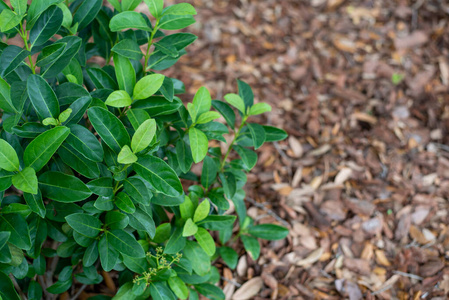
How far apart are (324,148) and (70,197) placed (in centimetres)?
212

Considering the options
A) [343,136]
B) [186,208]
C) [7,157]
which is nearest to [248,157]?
[186,208]

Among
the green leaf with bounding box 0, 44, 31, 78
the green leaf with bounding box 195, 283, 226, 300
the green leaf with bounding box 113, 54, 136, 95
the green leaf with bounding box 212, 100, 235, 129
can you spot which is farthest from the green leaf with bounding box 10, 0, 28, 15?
the green leaf with bounding box 195, 283, 226, 300

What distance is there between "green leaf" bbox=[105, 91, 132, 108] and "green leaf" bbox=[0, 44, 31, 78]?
316 mm

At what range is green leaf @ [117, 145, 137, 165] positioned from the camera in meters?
1.34

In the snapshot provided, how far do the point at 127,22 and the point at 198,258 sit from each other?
1025 mm

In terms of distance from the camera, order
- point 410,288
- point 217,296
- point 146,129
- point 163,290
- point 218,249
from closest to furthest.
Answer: point 146,129 → point 163,290 → point 217,296 → point 218,249 → point 410,288

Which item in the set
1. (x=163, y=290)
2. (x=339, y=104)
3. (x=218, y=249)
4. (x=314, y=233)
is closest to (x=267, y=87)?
(x=339, y=104)

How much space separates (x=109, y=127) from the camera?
55.0 inches

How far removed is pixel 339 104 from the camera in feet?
11.0

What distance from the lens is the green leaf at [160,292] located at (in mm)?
1634

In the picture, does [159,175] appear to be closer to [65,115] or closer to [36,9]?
[65,115]

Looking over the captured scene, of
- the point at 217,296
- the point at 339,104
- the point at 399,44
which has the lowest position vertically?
the point at 217,296

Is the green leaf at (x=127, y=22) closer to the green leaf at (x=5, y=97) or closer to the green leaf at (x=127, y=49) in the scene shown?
the green leaf at (x=127, y=49)

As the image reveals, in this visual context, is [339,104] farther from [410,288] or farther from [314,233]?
[410,288]
